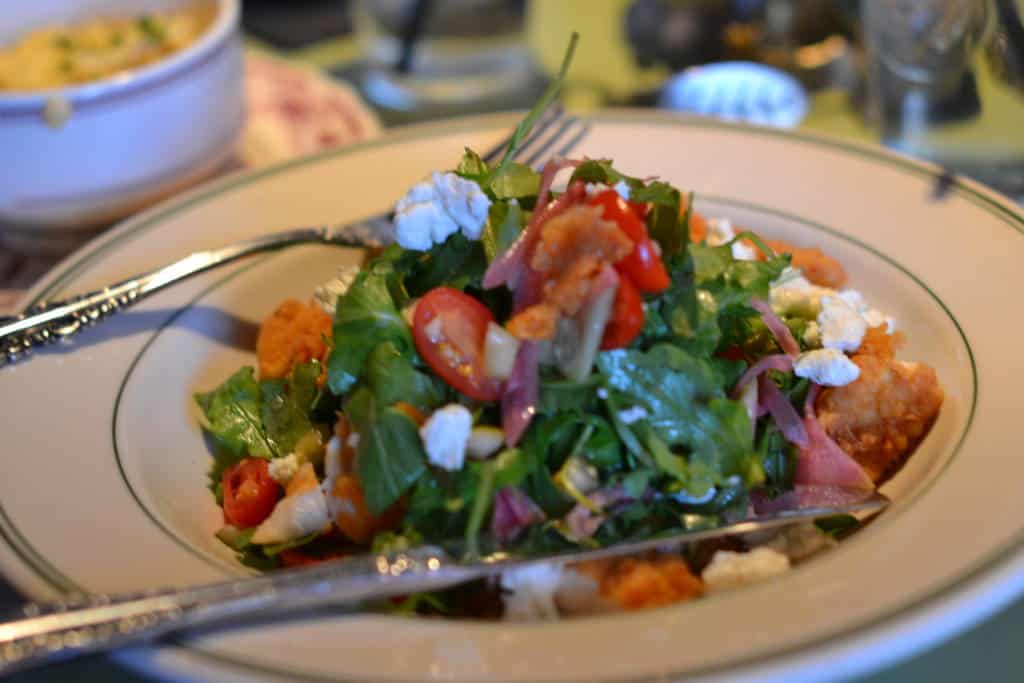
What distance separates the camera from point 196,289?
2357mm

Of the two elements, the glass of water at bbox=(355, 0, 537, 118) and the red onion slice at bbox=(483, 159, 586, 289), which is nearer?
the red onion slice at bbox=(483, 159, 586, 289)

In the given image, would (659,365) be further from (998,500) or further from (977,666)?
(977,666)

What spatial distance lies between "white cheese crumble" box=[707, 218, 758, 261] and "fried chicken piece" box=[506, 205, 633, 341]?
557mm

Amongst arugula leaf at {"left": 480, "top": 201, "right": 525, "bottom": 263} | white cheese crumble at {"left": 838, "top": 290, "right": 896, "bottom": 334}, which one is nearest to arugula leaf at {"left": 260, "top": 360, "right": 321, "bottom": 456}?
arugula leaf at {"left": 480, "top": 201, "right": 525, "bottom": 263}

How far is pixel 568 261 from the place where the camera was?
1697 mm

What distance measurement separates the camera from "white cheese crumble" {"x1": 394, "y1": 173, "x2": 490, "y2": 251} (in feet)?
5.98

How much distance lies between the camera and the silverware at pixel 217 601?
126cm

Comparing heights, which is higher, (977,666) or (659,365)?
(659,365)

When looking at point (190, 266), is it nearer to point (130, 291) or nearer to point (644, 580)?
point (130, 291)

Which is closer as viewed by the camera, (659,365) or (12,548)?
(12,548)

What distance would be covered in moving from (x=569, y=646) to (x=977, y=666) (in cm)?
77

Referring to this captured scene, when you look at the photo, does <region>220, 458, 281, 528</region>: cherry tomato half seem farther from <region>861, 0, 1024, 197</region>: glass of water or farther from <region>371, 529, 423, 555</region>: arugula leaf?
<region>861, 0, 1024, 197</region>: glass of water

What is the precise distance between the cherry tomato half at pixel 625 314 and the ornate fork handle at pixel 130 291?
0.94 metres

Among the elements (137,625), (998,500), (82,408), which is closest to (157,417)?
(82,408)
